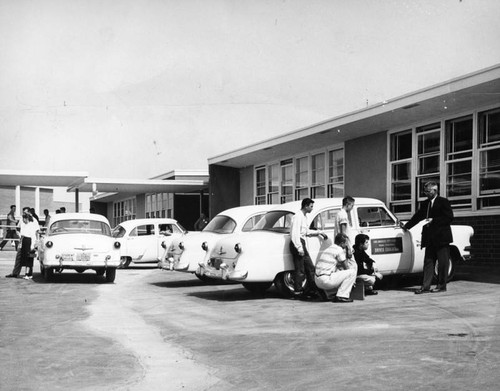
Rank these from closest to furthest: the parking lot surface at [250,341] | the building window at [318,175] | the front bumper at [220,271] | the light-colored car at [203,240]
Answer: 1. the parking lot surface at [250,341]
2. the front bumper at [220,271]
3. the light-colored car at [203,240]
4. the building window at [318,175]

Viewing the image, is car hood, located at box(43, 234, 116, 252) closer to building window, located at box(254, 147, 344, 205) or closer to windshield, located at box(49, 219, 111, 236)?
windshield, located at box(49, 219, 111, 236)

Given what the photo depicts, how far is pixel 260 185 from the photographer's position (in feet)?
87.9

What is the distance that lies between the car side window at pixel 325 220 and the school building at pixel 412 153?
4.03 meters

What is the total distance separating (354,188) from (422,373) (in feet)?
47.0

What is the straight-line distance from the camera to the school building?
15.1 m

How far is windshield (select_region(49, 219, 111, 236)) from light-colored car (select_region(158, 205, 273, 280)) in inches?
101

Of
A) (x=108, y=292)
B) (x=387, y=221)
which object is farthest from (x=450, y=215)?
(x=108, y=292)

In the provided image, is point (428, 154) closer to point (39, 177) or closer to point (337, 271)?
point (337, 271)

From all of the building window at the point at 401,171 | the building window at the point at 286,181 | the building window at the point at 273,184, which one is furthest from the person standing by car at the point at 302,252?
the building window at the point at 273,184

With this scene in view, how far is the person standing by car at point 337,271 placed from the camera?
10867 mm

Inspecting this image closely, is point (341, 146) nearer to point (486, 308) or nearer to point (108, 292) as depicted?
point (108, 292)

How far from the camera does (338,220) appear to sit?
11.5 metres

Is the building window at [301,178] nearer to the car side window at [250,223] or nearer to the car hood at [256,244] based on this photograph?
the car side window at [250,223]

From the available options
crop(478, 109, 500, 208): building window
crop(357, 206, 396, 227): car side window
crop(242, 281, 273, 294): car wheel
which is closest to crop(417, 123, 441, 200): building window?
crop(478, 109, 500, 208): building window
